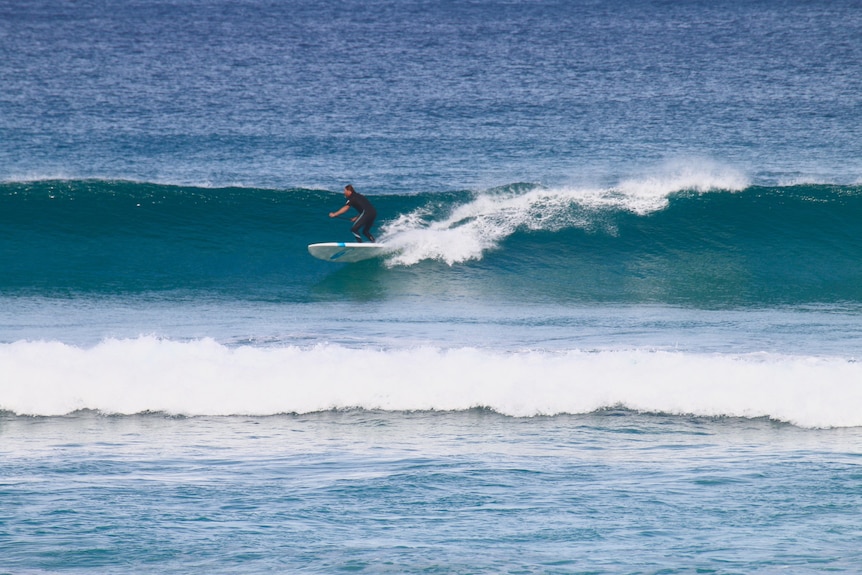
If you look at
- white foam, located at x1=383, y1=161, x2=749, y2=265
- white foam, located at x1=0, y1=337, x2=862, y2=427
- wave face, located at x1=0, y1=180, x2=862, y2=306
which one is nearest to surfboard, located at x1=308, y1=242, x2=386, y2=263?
wave face, located at x1=0, y1=180, x2=862, y2=306

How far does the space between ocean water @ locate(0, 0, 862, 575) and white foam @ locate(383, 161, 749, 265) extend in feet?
0.24

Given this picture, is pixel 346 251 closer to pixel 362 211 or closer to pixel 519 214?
pixel 362 211

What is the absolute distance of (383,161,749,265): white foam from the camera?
15453 mm

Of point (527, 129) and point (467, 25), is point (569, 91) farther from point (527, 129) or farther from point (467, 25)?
point (467, 25)

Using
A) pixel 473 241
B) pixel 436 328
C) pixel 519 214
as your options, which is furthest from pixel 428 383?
pixel 519 214

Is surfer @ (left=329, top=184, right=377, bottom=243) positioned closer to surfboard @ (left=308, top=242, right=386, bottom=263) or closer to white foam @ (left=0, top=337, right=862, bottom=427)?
surfboard @ (left=308, top=242, right=386, bottom=263)

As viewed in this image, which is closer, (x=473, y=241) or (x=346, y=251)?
(x=346, y=251)

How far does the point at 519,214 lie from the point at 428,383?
844cm

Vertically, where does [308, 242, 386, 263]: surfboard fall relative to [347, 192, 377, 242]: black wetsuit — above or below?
below

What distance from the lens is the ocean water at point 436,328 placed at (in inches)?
223

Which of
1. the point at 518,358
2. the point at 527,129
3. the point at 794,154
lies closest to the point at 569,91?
the point at 527,129

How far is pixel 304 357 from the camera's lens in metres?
9.13

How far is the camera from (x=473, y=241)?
15.7 meters

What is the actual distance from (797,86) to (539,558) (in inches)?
1262
